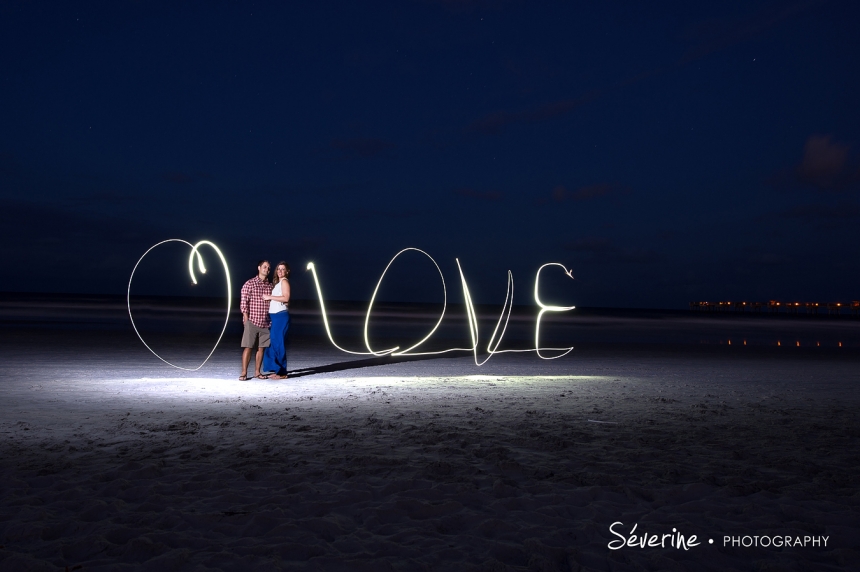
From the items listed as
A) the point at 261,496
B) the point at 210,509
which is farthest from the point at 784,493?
the point at 210,509

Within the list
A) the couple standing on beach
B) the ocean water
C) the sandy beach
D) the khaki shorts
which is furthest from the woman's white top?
the ocean water

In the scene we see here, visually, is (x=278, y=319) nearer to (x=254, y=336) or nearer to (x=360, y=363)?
(x=254, y=336)

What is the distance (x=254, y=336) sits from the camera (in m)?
11.6

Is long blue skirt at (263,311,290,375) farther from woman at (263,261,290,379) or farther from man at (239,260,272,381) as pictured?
man at (239,260,272,381)

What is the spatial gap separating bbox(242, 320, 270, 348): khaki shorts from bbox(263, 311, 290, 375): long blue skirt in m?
0.11

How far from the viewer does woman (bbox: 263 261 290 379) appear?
1136 centimetres

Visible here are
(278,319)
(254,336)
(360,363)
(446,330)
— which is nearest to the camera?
(278,319)

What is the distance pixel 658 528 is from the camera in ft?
14.8

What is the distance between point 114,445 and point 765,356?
1745 centimetres

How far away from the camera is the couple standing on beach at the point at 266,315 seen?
11.4 metres

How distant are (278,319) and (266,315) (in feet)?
0.84

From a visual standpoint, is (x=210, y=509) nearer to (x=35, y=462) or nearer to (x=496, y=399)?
(x=35, y=462)

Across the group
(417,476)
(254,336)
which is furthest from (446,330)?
(417,476)

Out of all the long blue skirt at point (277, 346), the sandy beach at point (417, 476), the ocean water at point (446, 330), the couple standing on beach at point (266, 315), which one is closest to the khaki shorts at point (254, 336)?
the couple standing on beach at point (266, 315)
